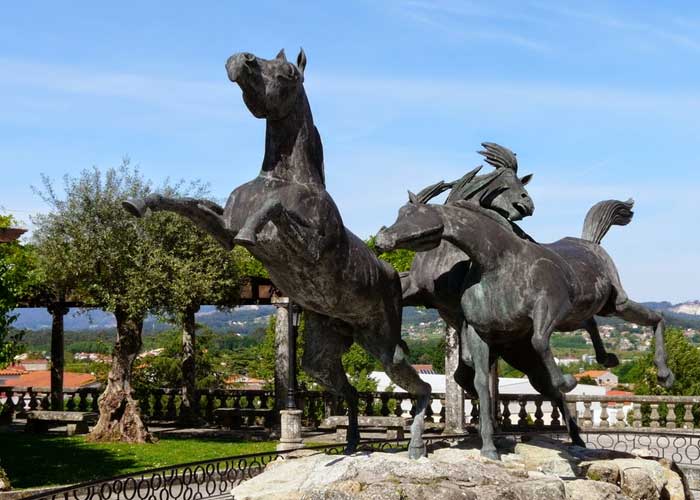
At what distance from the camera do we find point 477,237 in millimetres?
8086

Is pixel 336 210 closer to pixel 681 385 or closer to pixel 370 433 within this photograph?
pixel 370 433

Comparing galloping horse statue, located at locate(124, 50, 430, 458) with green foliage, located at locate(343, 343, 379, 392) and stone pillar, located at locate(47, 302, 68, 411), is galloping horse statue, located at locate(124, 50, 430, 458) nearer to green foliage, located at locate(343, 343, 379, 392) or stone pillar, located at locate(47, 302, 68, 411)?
stone pillar, located at locate(47, 302, 68, 411)

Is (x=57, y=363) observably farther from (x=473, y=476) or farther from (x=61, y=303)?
(x=473, y=476)

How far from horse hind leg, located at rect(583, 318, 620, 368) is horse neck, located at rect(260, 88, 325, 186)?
3731 millimetres

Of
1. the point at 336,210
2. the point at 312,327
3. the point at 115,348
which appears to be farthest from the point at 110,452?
the point at 336,210

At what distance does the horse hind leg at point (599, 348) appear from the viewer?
9.57 m

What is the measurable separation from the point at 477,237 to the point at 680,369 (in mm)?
29512

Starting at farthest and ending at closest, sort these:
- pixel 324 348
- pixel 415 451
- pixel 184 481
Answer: pixel 184 481, pixel 324 348, pixel 415 451

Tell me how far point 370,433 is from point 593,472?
14876 mm

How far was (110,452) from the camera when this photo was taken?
1908cm

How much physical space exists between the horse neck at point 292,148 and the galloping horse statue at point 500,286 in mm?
837

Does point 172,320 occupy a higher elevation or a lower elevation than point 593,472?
higher

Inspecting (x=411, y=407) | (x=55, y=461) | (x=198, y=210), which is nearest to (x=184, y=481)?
(x=198, y=210)

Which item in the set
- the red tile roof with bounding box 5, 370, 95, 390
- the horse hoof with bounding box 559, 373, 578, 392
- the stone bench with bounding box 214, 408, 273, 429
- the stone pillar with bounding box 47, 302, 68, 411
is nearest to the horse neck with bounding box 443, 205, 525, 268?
the horse hoof with bounding box 559, 373, 578, 392
